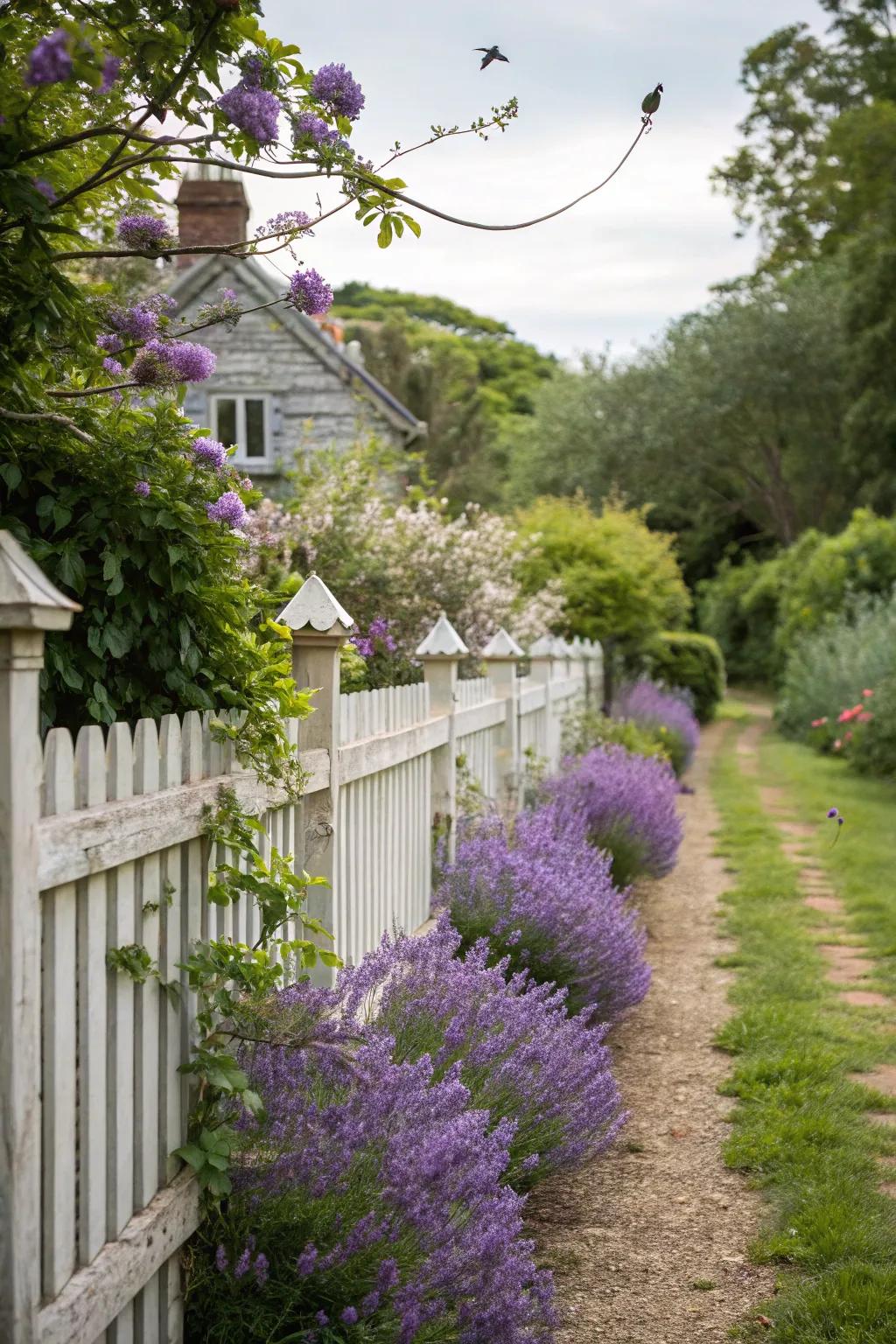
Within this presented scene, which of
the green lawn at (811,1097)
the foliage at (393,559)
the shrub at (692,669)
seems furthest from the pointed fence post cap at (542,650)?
the shrub at (692,669)

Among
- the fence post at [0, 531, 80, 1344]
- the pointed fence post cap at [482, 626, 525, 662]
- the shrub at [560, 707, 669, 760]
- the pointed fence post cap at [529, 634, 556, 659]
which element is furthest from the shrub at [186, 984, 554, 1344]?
the shrub at [560, 707, 669, 760]

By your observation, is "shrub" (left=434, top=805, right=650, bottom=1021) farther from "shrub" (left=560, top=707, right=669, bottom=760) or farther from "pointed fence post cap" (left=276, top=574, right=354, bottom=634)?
"shrub" (left=560, top=707, right=669, bottom=760)

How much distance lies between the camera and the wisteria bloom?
2.92 metres

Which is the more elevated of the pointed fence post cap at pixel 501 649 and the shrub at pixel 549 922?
the pointed fence post cap at pixel 501 649

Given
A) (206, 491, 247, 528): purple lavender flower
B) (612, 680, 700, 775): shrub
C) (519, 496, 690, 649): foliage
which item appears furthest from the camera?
(519, 496, 690, 649): foliage

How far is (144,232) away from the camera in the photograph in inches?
117

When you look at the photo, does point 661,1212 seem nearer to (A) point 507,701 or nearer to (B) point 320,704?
(B) point 320,704

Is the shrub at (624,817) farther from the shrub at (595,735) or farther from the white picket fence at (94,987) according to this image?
the white picket fence at (94,987)

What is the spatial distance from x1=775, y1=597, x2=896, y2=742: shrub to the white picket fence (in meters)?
12.7

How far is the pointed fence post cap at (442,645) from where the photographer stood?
585cm

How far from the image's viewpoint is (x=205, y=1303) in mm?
2727

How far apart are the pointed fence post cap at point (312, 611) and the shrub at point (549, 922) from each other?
1610mm

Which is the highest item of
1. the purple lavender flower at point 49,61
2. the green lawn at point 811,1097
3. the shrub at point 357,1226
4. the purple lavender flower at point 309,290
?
the purple lavender flower at point 49,61

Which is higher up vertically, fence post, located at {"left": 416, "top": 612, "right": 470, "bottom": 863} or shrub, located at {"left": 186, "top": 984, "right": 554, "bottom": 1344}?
fence post, located at {"left": 416, "top": 612, "right": 470, "bottom": 863}
